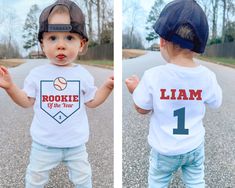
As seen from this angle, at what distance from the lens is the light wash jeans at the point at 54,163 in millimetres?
1449

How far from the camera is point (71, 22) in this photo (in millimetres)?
1412

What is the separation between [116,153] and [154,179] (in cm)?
14

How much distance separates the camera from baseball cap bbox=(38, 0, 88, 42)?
141 cm

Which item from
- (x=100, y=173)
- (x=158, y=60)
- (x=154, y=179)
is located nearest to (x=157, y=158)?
(x=154, y=179)

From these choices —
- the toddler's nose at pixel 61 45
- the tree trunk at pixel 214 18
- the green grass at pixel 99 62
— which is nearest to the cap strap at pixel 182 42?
the tree trunk at pixel 214 18

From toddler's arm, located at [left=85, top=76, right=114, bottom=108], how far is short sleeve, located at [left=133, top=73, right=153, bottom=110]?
0.28 feet

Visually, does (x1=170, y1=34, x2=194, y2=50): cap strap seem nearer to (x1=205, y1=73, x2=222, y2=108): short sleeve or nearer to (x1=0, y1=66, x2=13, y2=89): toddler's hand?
(x1=205, y1=73, x2=222, y2=108): short sleeve

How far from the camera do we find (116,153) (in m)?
1.48

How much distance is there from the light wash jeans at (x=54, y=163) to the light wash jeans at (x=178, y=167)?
204 millimetres

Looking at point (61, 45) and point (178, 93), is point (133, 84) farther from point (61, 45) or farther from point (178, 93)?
point (61, 45)

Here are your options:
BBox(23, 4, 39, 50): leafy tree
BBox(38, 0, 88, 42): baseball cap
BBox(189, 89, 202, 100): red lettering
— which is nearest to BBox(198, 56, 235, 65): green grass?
BBox(189, 89, 202, 100): red lettering

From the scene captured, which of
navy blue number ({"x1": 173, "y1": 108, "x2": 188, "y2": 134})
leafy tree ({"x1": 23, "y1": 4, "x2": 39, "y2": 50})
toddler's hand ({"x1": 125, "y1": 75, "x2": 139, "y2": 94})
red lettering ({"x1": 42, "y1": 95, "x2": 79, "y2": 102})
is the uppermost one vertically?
leafy tree ({"x1": 23, "y1": 4, "x2": 39, "y2": 50})

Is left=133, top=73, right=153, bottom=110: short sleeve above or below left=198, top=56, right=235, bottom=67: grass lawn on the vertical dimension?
below

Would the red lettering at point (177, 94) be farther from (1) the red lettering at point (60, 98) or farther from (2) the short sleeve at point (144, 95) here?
(1) the red lettering at point (60, 98)
